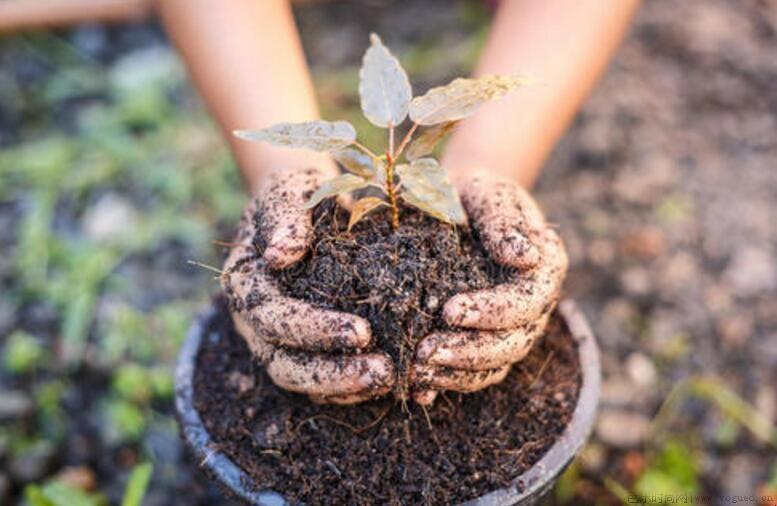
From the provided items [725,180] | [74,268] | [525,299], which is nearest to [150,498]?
[74,268]

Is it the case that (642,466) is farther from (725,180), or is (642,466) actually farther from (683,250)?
(725,180)

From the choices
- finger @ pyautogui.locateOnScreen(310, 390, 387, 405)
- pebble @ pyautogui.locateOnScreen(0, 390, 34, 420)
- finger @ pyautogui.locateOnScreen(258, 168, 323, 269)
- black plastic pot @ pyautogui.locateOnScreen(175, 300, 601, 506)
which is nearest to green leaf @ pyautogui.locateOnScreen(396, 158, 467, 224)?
finger @ pyautogui.locateOnScreen(258, 168, 323, 269)

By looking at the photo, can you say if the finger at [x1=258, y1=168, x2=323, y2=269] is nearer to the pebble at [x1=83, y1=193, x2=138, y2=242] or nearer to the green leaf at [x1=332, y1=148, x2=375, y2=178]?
the green leaf at [x1=332, y1=148, x2=375, y2=178]

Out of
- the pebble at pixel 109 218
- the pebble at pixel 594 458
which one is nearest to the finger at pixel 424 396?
the pebble at pixel 594 458

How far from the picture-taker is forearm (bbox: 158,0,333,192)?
1.71m

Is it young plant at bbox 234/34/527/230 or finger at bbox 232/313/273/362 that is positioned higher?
young plant at bbox 234/34/527/230

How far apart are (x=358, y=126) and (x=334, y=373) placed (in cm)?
165

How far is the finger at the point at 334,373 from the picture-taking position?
1.21 metres

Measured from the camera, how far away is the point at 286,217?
1.30 meters

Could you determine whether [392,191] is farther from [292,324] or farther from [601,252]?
[601,252]

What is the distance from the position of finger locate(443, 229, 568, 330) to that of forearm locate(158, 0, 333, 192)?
593mm

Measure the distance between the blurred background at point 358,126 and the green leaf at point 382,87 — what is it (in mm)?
845

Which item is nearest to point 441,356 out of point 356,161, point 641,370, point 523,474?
point 523,474

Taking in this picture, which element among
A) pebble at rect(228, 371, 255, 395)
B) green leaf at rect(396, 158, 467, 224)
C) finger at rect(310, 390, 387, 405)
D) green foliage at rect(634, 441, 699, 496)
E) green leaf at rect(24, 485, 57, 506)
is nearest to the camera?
green leaf at rect(396, 158, 467, 224)
